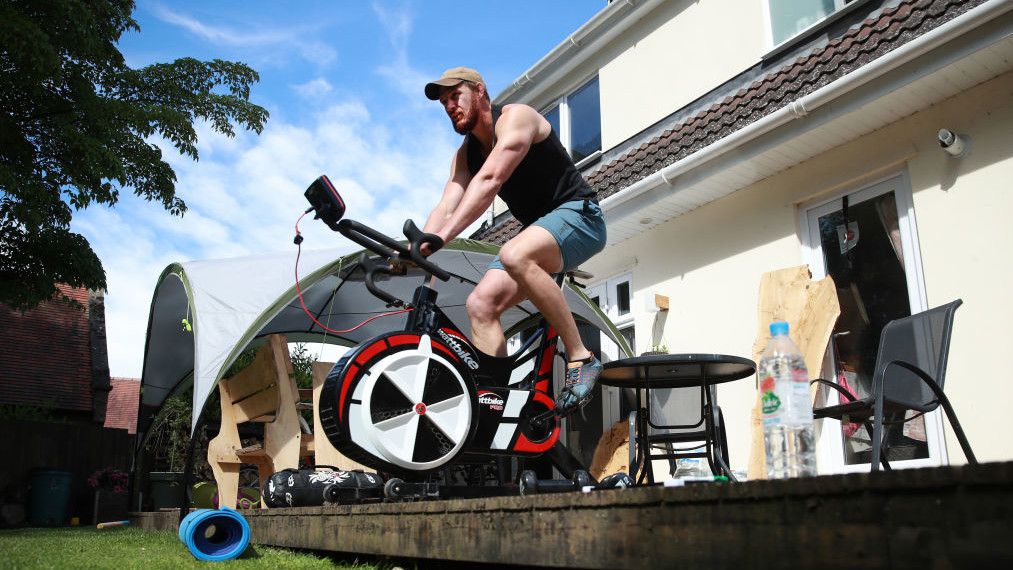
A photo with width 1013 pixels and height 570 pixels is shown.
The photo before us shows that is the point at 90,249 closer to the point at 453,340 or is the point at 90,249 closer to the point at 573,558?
the point at 453,340

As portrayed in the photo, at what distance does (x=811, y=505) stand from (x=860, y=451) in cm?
456

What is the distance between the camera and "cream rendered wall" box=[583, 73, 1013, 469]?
171 inches

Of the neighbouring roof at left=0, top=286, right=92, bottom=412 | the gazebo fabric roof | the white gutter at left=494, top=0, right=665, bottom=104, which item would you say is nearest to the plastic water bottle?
the gazebo fabric roof

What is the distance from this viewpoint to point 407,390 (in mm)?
2629

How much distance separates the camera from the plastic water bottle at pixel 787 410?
66.2 inches

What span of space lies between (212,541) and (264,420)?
2.98 m

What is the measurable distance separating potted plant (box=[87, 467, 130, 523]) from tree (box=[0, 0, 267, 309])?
9.60 feet

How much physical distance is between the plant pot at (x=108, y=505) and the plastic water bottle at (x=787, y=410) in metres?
11.8

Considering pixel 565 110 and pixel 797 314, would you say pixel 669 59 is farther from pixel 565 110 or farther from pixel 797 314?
pixel 797 314

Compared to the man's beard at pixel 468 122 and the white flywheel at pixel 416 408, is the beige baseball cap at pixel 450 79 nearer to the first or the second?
the man's beard at pixel 468 122

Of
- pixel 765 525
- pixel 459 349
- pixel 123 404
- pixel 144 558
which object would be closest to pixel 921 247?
pixel 459 349

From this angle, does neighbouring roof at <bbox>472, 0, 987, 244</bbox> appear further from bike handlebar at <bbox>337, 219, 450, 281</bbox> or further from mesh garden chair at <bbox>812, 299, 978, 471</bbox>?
bike handlebar at <bbox>337, 219, 450, 281</bbox>

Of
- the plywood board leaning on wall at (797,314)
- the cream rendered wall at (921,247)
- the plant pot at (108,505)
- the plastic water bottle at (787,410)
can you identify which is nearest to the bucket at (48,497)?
the plant pot at (108,505)

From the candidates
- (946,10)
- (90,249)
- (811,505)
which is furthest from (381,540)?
(90,249)
